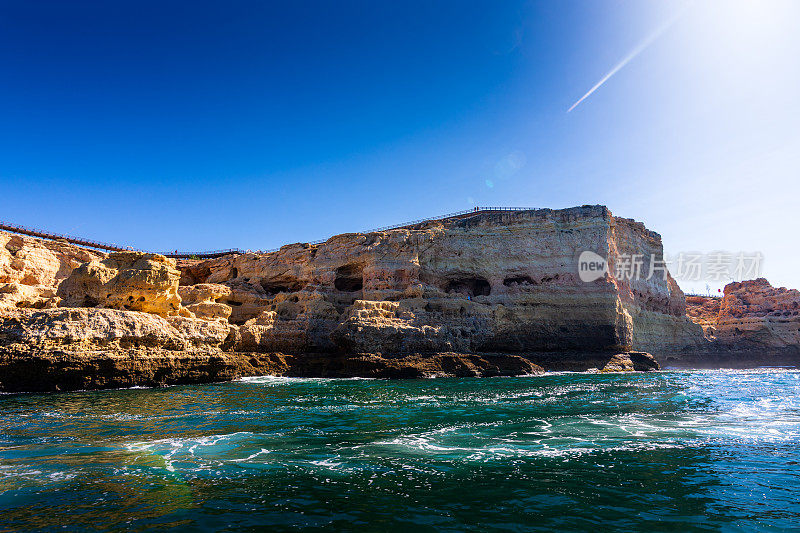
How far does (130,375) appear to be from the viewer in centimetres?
1922

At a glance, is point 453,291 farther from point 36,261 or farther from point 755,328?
point 755,328

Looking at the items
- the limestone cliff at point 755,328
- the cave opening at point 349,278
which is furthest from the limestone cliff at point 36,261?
the limestone cliff at point 755,328

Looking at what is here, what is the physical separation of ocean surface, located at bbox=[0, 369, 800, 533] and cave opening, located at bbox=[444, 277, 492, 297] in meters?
Result: 21.1

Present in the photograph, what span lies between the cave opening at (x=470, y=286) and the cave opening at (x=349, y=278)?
23.3ft

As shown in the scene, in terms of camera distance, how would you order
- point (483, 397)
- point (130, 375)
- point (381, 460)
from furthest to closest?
point (130, 375) → point (483, 397) → point (381, 460)

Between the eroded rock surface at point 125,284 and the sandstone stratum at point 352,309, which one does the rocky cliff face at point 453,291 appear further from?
the eroded rock surface at point 125,284

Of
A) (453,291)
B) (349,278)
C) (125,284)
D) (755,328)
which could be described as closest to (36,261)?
Answer: (125,284)

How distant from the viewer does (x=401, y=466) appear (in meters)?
7.22

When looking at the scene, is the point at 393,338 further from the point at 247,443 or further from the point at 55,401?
the point at 247,443

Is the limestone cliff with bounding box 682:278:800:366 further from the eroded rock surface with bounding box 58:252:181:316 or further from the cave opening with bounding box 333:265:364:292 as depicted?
the eroded rock surface with bounding box 58:252:181:316

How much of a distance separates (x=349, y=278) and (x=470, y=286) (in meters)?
9.85

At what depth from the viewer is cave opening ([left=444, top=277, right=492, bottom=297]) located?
35247 millimetres

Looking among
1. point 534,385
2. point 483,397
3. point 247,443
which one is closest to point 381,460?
point 247,443

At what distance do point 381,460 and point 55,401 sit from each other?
1332 centimetres
